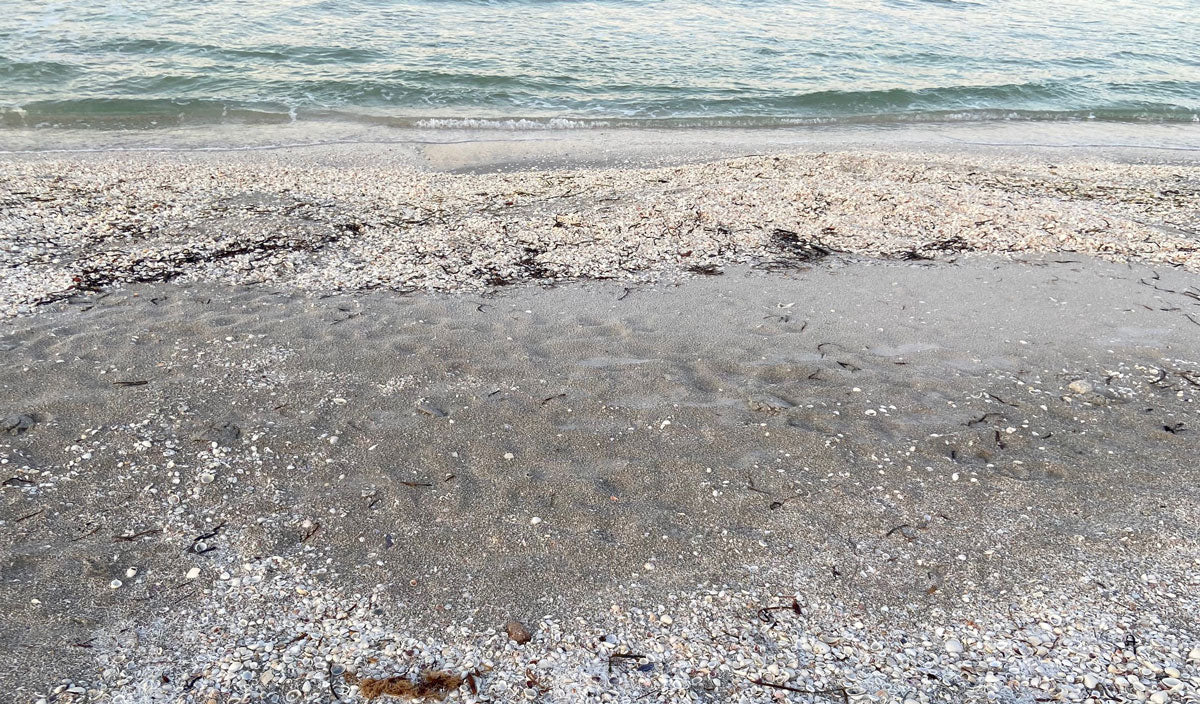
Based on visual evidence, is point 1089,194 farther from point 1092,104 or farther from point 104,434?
point 104,434

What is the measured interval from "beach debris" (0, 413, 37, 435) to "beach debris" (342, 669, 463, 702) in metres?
2.52

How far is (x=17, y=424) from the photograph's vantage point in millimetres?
4121

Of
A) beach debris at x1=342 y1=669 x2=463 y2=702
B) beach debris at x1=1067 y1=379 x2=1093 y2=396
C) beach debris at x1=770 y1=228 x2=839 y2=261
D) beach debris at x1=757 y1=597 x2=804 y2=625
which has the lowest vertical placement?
beach debris at x1=342 y1=669 x2=463 y2=702

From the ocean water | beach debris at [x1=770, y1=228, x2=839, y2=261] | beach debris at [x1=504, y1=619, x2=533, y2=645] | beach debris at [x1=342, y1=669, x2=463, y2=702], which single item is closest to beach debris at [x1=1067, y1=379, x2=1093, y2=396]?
beach debris at [x1=770, y1=228, x2=839, y2=261]

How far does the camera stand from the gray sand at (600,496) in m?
2.93

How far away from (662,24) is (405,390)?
1718 cm

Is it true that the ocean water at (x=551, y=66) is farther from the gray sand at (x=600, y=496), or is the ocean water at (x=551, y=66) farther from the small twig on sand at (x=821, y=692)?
the small twig on sand at (x=821, y=692)

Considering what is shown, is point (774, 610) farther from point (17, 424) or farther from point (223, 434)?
point (17, 424)

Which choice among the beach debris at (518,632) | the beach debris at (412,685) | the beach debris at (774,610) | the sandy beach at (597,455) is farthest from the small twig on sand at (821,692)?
the beach debris at (412,685)

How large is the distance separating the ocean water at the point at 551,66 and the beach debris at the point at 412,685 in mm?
11476

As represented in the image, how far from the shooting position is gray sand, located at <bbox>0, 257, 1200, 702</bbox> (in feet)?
9.61

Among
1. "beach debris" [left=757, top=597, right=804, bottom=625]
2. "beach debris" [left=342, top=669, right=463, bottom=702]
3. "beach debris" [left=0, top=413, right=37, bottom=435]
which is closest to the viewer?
"beach debris" [left=342, top=669, right=463, bottom=702]

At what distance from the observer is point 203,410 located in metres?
4.40

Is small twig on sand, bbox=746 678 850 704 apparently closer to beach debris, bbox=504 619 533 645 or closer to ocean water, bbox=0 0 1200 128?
beach debris, bbox=504 619 533 645
